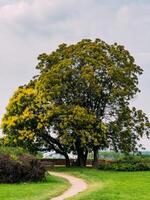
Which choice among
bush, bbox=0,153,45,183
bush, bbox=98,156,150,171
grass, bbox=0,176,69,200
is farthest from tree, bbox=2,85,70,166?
grass, bbox=0,176,69,200

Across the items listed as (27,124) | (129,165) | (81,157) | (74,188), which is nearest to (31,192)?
(74,188)

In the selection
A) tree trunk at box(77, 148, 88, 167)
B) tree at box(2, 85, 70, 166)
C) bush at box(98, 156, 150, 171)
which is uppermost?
tree at box(2, 85, 70, 166)

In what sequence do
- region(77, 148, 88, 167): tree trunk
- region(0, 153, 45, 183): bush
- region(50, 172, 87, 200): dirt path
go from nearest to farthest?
region(50, 172, 87, 200): dirt path < region(0, 153, 45, 183): bush < region(77, 148, 88, 167): tree trunk

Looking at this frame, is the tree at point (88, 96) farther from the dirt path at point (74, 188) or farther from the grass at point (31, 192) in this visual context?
the grass at point (31, 192)

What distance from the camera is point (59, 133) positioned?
50.2 m

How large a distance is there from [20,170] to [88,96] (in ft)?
61.8

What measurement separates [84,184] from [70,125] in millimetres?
15822

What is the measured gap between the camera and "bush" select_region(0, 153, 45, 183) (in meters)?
32.6

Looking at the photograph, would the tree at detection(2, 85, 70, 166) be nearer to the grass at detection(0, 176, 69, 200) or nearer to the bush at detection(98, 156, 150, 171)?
the bush at detection(98, 156, 150, 171)

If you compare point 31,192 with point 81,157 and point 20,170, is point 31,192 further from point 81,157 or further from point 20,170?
point 81,157

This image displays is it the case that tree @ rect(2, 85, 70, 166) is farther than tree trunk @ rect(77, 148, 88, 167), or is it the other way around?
tree trunk @ rect(77, 148, 88, 167)

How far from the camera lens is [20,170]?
108 feet

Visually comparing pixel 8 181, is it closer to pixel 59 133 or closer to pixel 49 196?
pixel 49 196

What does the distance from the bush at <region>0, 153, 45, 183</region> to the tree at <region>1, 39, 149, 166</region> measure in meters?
14.3
